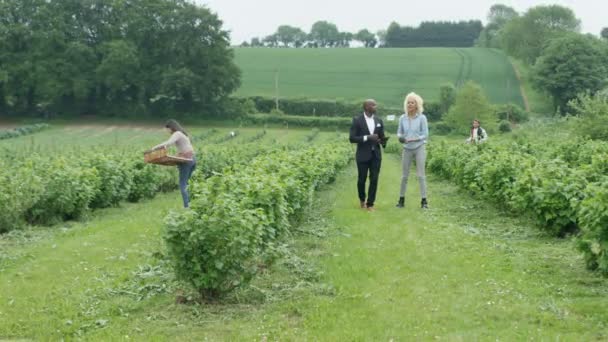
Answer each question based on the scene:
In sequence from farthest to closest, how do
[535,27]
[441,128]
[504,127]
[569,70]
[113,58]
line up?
[535,27], [569,70], [504,127], [441,128], [113,58]

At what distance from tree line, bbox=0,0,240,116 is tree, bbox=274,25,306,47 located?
99.8 meters

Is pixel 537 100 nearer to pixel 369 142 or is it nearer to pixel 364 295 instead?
pixel 369 142

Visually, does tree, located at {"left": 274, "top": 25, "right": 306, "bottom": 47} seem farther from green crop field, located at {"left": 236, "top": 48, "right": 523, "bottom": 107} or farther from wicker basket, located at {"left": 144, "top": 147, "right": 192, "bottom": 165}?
wicker basket, located at {"left": 144, "top": 147, "right": 192, "bottom": 165}

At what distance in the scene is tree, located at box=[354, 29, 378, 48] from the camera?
6795 inches

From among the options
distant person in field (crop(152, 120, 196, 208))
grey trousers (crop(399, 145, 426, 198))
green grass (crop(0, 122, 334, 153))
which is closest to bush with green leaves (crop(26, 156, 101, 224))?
distant person in field (crop(152, 120, 196, 208))

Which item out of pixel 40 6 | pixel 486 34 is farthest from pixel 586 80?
pixel 486 34

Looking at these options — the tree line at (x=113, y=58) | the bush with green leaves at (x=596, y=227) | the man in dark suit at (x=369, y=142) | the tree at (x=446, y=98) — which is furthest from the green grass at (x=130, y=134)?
the bush with green leaves at (x=596, y=227)

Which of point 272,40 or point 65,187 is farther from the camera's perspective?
point 272,40

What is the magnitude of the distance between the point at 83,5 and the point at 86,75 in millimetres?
7971

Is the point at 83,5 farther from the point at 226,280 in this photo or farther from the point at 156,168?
the point at 226,280

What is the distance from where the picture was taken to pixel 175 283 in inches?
281

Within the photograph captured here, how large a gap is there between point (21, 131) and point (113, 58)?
13210 mm

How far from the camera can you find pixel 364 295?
662 cm

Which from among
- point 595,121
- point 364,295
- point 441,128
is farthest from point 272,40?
point 364,295
